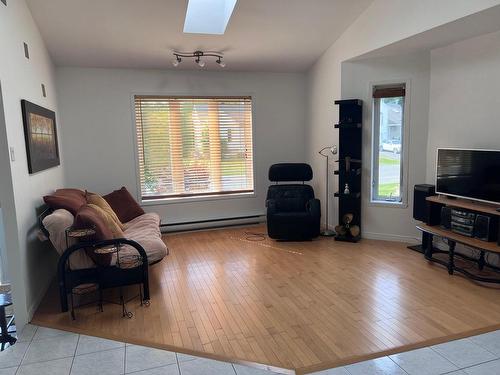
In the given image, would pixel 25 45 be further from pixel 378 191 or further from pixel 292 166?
pixel 378 191

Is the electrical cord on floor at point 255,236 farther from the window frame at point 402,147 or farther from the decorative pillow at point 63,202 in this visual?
the decorative pillow at point 63,202

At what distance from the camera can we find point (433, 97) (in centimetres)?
428

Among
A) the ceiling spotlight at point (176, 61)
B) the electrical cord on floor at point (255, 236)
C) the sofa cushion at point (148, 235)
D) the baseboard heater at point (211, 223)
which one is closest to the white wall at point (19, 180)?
the sofa cushion at point (148, 235)

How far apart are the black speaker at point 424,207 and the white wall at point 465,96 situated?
1.03 ft

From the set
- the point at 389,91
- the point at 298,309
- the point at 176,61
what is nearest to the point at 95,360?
the point at 298,309

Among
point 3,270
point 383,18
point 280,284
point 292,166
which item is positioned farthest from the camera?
point 292,166

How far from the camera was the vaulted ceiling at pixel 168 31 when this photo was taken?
3725 mm

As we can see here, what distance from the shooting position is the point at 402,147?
459 cm

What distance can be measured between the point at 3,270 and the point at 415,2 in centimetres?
456

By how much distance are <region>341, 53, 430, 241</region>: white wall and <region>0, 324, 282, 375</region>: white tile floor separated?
10.6ft

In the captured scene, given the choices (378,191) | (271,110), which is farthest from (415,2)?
(271,110)

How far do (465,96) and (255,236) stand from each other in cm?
313

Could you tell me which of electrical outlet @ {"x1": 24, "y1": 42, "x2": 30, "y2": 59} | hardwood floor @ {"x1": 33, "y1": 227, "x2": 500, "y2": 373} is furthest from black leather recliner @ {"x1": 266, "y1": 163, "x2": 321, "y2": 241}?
electrical outlet @ {"x1": 24, "y1": 42, "x2": 30, "y2": 59}

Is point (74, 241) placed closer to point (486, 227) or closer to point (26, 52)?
point (26, 52)
